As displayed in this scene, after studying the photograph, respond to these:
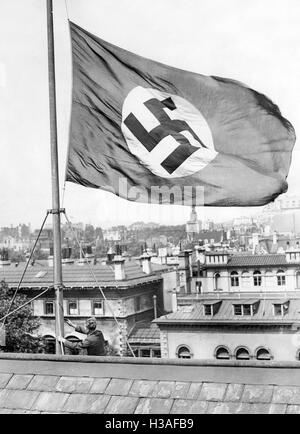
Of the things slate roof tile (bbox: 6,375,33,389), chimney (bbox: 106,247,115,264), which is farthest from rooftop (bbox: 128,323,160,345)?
slate roof tile (bbox: 6,375,33,389)

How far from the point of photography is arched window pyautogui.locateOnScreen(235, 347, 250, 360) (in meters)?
31.8

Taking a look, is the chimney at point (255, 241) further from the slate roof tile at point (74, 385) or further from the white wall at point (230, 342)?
the slate roof tile at point (74, 385)

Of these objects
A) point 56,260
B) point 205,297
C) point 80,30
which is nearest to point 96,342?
point 56,260

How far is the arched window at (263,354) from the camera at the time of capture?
31056 mm

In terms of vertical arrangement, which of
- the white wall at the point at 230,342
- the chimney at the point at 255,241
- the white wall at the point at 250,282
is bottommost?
the white wall at the point at 230,342

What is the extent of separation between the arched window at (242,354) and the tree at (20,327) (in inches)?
420

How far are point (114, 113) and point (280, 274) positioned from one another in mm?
32731

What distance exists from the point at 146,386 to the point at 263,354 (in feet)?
93.8

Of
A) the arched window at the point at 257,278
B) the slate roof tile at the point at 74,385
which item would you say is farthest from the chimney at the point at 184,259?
the slate roof tile at the point at 74,385

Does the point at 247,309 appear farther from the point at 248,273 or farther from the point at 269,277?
the point at 269,277

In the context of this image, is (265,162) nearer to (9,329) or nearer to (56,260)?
(56,260)

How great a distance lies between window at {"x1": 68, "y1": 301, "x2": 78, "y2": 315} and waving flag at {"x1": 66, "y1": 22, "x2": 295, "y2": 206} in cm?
2446

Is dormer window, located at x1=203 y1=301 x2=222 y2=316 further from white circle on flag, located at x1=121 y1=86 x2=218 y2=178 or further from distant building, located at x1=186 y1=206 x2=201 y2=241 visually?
white circle on flag, located at x1=121 y1=86 x2=218 y2=178

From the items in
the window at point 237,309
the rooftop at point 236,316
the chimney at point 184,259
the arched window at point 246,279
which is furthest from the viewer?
the chimney at point 184,259
